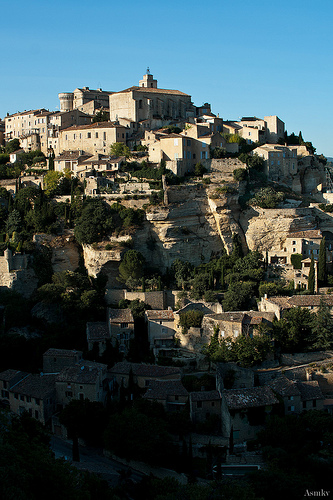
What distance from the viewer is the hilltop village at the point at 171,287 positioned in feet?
103

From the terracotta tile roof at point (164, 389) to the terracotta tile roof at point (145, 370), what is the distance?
29.2 inches

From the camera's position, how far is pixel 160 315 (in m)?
39.5

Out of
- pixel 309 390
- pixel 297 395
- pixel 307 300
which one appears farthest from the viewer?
pixel 307 300

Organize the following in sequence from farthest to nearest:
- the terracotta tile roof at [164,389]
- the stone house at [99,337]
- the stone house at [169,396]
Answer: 1. the stone house at [99,337]
2. the terracotta tile roof at [164,389]
3. the stone house at [169,396]

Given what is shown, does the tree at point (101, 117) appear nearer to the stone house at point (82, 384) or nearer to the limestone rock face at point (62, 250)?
the limestone rock face at point (62, 250)

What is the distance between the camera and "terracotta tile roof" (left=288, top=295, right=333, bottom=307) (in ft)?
125

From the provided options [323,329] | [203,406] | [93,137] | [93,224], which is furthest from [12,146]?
[203,406]

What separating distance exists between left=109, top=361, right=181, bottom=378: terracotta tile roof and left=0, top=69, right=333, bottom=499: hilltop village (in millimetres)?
120

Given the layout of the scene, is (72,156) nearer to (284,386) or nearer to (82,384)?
(82,384)

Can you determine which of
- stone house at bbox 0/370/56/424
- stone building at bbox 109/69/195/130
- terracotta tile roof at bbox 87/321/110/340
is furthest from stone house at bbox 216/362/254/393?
stone building at bbox 109/69/195/130

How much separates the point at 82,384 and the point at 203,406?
276 inches

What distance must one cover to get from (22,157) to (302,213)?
89.0 ft

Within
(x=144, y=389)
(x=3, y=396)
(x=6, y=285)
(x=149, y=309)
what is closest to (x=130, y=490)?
(x=144, y=389)

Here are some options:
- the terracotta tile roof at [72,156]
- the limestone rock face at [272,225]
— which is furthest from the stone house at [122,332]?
the terracotta tile roof at [72,156]
